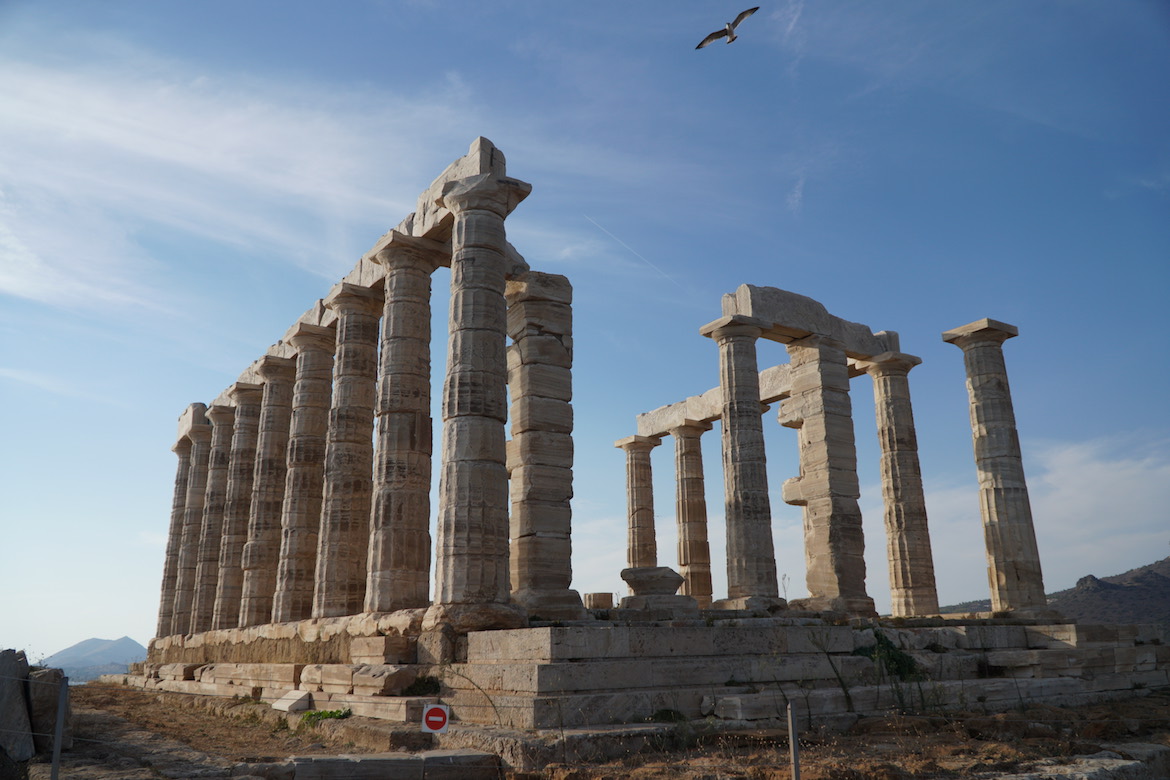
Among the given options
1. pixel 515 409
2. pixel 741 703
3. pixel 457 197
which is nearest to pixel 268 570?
pixel 515 409

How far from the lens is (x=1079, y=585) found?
6706cm

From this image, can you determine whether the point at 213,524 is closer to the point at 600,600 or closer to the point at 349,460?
the point at 349,460

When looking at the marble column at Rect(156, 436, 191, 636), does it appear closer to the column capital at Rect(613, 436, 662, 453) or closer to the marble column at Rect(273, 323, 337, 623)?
the marble column at Rect(273, 323, 337, 623)

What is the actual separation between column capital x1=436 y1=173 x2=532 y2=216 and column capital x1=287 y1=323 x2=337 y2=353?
8.19 m

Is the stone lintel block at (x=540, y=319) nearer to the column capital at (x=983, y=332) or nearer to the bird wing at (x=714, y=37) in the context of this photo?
the bird wing at (x=714, y=37)

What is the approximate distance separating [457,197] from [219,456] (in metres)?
17.4

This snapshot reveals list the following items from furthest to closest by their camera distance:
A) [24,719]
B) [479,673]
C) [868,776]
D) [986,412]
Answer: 1. [986,412]
2. [479,673]
3. [24,719]
4. [868,776]

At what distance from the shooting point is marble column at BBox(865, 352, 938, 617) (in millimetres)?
23859

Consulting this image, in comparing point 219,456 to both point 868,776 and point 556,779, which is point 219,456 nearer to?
point 556,779

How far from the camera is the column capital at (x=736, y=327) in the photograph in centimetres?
2281

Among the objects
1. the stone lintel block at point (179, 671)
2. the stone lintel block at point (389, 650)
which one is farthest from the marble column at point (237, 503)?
the stone lintel block at point (389, 650)

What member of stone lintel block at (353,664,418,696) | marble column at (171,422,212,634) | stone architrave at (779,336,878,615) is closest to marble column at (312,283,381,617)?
stone lintel block at (353,664,418,696)

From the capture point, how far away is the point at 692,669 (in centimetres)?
1175

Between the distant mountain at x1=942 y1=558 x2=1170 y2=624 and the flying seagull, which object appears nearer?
A: the flying seagull
